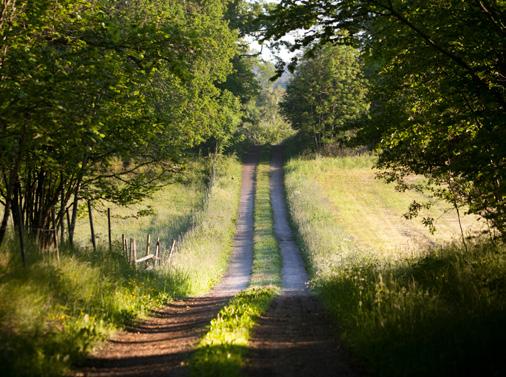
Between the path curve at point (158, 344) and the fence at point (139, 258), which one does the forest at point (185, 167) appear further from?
the fence at point (139, 258)

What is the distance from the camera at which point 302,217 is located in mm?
37500

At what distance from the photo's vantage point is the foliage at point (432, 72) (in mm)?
8258

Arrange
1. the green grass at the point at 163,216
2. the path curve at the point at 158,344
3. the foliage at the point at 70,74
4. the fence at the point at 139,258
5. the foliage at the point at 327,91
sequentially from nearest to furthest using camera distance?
the path curve at the point at 158,344, the foliage at the point at 70,74, the fence at the point at 139,258, the green grass at the point at 163,216, the foliage at the point at 327,91

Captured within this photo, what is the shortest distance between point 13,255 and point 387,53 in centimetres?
842

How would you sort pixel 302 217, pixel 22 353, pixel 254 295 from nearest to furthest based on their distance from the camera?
pixel 22 353, pixel 254 295, pixel 302 217

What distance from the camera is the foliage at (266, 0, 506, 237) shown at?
8.26 m

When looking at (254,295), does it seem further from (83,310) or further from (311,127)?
(311,127)

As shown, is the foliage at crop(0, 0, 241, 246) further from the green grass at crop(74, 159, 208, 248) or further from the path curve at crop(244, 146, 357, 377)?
the green grass at crop(74, 159, 208, 248)

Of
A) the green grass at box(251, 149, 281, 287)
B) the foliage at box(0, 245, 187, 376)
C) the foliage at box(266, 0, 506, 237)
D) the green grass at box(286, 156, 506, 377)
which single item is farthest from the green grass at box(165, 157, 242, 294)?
the foliage at box(266, 0, 506, 237)

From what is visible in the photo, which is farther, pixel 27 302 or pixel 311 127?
pixel 311 127

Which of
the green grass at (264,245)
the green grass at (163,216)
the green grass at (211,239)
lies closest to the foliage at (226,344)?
the green grass at (211,239)

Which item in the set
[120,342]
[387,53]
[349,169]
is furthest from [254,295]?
[349,169]

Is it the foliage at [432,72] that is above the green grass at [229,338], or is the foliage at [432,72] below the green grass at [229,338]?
above

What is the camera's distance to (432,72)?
11.4m
